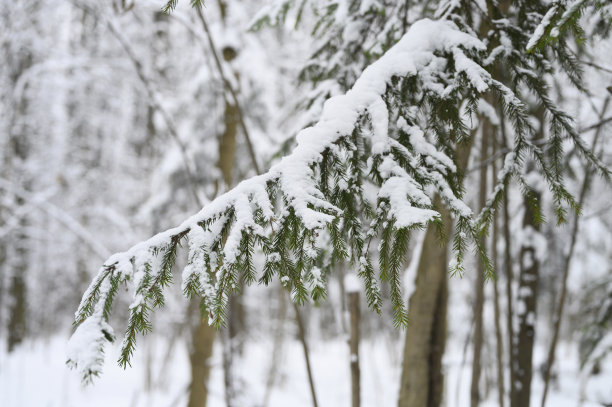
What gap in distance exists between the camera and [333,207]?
1.12 meters

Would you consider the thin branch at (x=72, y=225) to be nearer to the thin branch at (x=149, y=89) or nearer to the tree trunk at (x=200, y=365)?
the tree trunk at (x=200, y=365)

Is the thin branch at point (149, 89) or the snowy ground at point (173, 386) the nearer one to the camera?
the thin branch at point (149, 89)

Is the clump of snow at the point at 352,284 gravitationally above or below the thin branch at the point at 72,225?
below

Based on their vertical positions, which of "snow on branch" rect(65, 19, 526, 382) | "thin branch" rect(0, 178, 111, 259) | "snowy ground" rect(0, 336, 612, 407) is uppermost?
"thin branch" rect(0, 178, 111, 259)

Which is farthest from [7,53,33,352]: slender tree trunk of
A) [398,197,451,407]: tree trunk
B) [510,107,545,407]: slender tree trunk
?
[510,107,545,407]: slender tree trunk

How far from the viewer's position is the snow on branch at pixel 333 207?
3.54ft

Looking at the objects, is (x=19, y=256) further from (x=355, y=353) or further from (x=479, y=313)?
(x=479, y=313)

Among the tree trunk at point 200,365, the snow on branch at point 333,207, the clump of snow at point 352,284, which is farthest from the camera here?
the tree trunk at point 200,365

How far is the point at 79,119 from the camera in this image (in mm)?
13281

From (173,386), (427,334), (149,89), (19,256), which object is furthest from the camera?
(173,386)

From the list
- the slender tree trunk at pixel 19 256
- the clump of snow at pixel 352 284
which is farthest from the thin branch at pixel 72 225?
the slender tree trunk at pixel 19 256

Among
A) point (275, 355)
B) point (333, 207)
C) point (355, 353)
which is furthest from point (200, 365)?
point (333, 207)

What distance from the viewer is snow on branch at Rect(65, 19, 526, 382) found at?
3.54 ft

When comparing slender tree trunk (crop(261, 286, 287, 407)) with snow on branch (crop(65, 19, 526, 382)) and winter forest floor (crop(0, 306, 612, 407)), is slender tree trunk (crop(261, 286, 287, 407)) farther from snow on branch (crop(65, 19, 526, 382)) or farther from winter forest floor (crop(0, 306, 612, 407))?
snow on branch (crop(65, 19, 526, 382))
